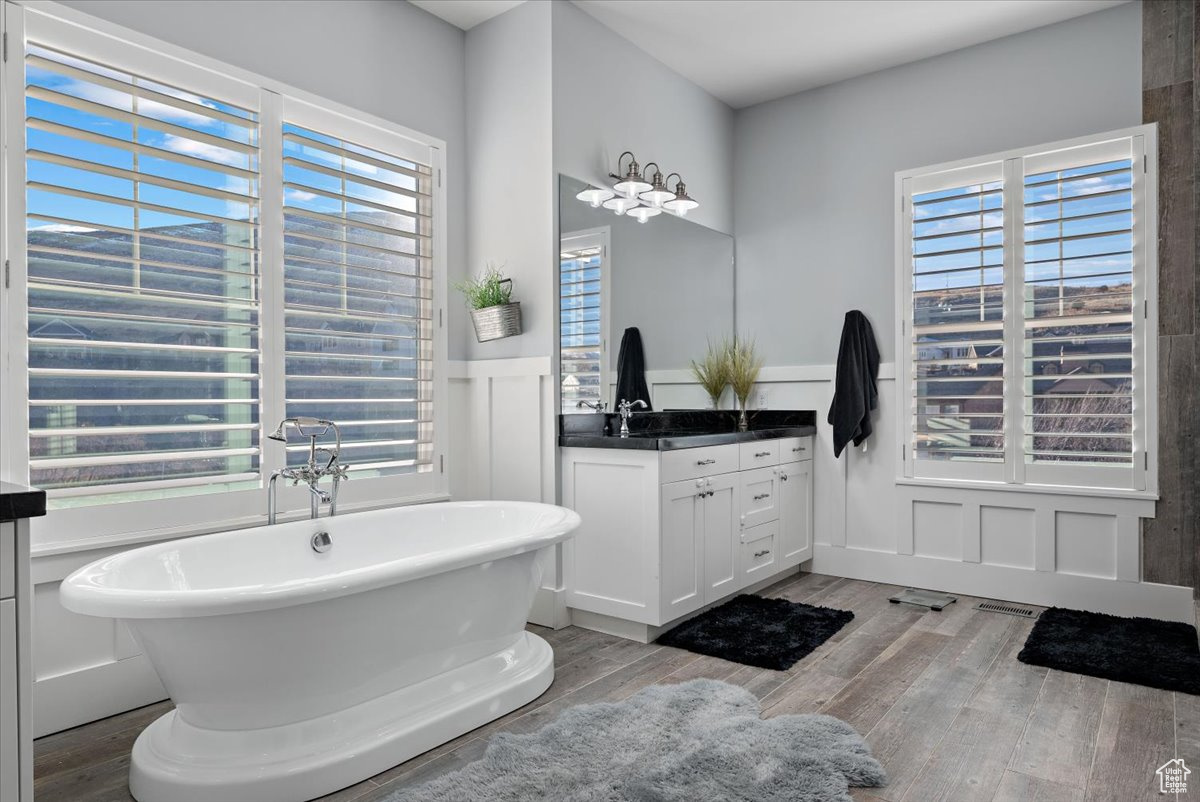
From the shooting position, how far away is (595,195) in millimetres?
3662

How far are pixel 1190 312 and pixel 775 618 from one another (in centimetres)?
238

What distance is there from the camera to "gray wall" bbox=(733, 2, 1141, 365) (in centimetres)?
366

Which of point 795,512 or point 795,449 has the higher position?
point 795,449

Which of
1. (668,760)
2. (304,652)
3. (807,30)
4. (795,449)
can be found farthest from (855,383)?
(304,652)

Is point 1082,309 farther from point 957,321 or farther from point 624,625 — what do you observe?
point 624,625

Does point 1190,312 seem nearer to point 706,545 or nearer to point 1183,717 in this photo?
point 1183,717

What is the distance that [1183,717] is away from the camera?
96.0 inches

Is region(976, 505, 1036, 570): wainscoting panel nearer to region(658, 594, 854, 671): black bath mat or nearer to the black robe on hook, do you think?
region(658, 594, 854, 671): black bath mat

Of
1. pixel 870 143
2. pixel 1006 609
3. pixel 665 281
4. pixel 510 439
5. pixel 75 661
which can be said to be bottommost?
pixel 1006 609

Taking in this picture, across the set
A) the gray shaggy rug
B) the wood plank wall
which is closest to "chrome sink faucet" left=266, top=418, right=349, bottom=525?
the gray shaggy rug

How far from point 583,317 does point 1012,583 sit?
2.63 meters

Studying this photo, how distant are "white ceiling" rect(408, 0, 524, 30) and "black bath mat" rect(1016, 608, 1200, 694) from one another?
3742mm

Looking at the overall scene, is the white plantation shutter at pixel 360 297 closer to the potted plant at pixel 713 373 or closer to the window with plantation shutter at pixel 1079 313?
the potted plant at pixel 713 373

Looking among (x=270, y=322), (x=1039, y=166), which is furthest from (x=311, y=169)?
(x=1039, y=166)
